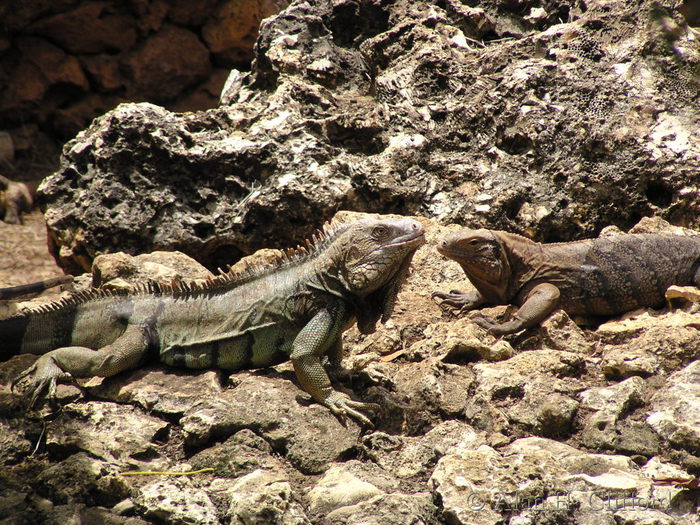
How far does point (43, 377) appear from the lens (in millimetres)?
4023

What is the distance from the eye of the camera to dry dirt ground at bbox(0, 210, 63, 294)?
364 inches

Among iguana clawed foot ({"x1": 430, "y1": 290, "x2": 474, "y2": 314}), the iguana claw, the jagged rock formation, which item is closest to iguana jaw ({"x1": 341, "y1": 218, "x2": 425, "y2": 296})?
the iguana claw

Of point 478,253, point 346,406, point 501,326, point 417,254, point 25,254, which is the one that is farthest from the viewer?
point 25,254

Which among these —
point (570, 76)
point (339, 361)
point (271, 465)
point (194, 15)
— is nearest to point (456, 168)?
point (570, 76)

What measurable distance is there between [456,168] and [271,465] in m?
3.16

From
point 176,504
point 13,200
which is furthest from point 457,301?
point 13,200

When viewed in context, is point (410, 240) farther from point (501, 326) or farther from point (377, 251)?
point (501, 326)

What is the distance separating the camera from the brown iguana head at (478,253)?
5164 mm

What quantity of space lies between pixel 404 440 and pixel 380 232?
1235 millimetres

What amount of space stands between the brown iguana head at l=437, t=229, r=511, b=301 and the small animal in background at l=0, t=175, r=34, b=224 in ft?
26.3

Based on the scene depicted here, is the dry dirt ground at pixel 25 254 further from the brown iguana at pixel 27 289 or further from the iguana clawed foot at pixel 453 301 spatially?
the iguana clawed foot at pixel 453 301

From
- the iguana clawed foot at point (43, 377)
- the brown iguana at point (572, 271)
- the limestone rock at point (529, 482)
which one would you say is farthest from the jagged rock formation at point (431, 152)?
the limestone rock at point (529, 482)

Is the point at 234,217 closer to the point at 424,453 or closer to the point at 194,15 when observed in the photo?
the point at 424,453

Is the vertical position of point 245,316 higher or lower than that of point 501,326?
higher
